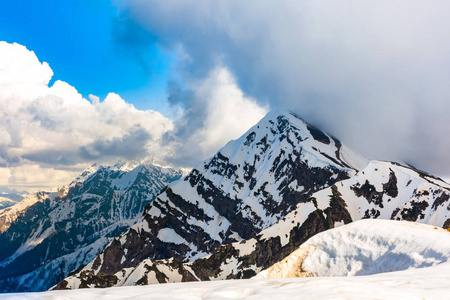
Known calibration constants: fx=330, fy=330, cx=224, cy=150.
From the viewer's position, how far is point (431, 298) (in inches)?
455

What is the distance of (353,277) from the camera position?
16.3m

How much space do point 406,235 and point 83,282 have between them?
211m

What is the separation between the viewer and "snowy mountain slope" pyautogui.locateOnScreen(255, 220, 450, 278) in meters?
23.0

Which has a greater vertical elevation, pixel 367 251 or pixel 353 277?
pixel 367 251

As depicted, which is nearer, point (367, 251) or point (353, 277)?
point (353, 277)

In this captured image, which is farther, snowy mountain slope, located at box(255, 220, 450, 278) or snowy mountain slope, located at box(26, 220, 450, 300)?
snowy mountain slope, located at box(255, 220, 450, 278)

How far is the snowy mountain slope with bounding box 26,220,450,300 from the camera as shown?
12008 millimetres

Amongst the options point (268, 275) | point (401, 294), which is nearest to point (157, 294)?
point (401, 294)

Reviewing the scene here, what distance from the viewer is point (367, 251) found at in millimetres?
27000

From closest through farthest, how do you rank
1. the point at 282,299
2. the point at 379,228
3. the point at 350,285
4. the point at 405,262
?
the point at 282,299
the point at 350,285
the point at 405,262
the point at 379,228

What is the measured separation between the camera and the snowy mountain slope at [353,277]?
12008 millimetres

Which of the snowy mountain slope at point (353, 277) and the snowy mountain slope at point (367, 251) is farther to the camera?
the snowy mountain slope at point (367, 251)

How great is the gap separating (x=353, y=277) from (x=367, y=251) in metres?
12.1

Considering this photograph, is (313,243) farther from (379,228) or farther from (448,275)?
(448,275)
